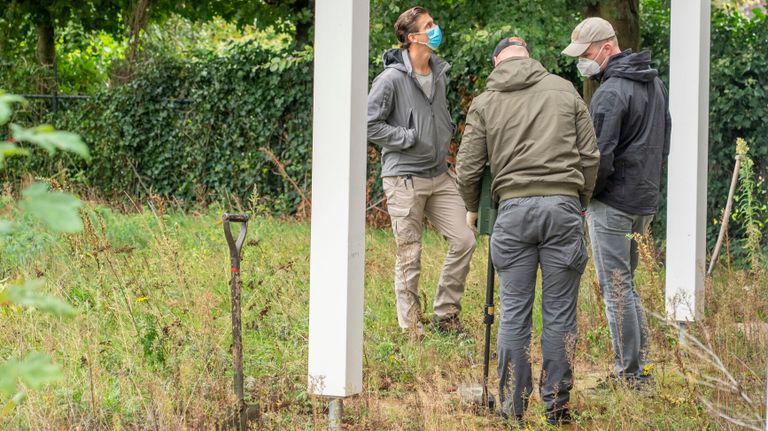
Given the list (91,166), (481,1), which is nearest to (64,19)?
(91,166)

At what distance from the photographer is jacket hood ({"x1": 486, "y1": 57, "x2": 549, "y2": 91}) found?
473 cm

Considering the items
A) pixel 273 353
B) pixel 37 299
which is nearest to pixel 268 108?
pixel 273 353

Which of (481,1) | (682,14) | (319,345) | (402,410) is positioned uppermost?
(481,1)

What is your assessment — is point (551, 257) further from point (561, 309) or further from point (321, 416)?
point (321, 416)

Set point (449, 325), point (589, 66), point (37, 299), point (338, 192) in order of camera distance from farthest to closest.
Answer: point (449, 325)
point (589, 66)
point (338, 192)
point (37, 299)

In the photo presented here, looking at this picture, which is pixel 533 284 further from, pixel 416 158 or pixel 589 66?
pixel 416 158

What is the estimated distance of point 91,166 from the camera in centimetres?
1567

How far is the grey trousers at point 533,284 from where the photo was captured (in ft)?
15.5

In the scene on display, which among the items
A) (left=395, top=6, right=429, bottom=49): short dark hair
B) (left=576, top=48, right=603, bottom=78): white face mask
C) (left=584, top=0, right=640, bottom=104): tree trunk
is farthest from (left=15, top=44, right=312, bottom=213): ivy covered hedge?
(left=576, top=48, right=603, bottom=78): white face mask

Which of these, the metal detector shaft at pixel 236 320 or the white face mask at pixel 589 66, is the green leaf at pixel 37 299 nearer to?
the metal detector shaft at pixel 236 320

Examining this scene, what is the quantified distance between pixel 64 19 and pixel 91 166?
10.7 ft

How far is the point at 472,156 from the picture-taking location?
16.2 feet

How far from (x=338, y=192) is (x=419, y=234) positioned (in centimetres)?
258

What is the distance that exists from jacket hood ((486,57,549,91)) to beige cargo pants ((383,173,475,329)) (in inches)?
79.9
